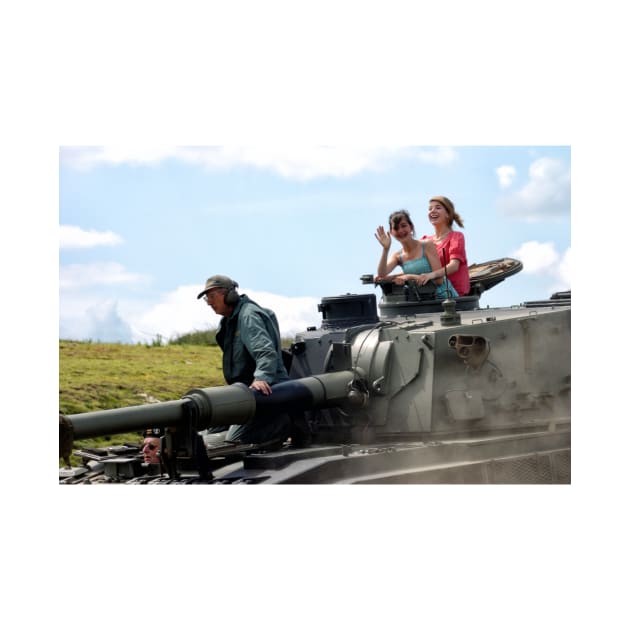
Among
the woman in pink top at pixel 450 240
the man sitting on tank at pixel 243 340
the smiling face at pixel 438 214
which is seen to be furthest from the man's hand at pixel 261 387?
the smiling face at pixel 438 214

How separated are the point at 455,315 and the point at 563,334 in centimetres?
122

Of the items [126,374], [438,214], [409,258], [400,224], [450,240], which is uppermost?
[438,214]

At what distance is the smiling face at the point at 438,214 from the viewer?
37.3 feet

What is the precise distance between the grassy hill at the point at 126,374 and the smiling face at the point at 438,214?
198 inches

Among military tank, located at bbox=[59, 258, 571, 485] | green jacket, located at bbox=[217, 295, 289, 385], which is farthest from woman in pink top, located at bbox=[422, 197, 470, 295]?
green jacket, located at bbox=[217, 295, 289, 385]

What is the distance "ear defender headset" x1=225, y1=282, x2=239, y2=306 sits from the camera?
974 centimetres

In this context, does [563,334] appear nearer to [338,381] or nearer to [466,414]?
[466,414]

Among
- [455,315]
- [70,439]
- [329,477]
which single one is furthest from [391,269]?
[70,439]

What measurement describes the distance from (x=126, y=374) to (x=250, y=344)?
6380 mm

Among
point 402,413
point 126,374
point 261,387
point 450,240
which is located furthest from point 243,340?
point 126,374

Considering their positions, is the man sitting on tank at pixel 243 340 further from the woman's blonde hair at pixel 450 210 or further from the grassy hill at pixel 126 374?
the grassy hill at pixel 126 374

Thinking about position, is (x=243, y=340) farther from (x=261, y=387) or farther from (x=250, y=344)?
(x=261, y=387)

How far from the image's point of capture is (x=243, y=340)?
9.59m

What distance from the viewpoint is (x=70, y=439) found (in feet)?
26.5
